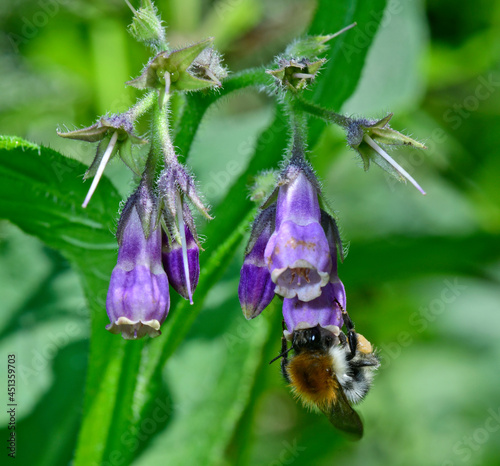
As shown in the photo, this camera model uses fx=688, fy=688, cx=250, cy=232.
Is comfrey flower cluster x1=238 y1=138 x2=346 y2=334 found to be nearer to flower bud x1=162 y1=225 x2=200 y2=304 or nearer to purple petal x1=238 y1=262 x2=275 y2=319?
purple petal x1=238 y1=262 x2=275 y2=319

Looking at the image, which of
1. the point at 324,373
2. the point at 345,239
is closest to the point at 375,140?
the point at 324,373

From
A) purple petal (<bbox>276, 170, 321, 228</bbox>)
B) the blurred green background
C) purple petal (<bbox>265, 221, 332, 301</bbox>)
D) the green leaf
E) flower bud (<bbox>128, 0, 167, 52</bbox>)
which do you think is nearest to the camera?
purple petal (<bbox>265, 221, 332, 301</bbox>)

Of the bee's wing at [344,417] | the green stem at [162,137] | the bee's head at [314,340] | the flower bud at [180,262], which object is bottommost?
the bee's wing at [344,417]

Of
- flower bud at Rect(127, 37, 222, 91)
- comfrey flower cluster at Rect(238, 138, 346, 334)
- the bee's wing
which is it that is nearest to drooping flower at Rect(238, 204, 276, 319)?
comfrey flower cluster at Rect(238, 138, 346, 334)

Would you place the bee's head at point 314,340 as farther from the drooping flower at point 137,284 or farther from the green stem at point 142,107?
the green stem at point 142,107

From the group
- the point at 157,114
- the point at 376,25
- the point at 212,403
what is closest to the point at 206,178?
the point at 212,403

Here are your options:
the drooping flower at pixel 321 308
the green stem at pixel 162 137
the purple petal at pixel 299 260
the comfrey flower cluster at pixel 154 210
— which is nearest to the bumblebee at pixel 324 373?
the drooping flower at pixel 321 308
